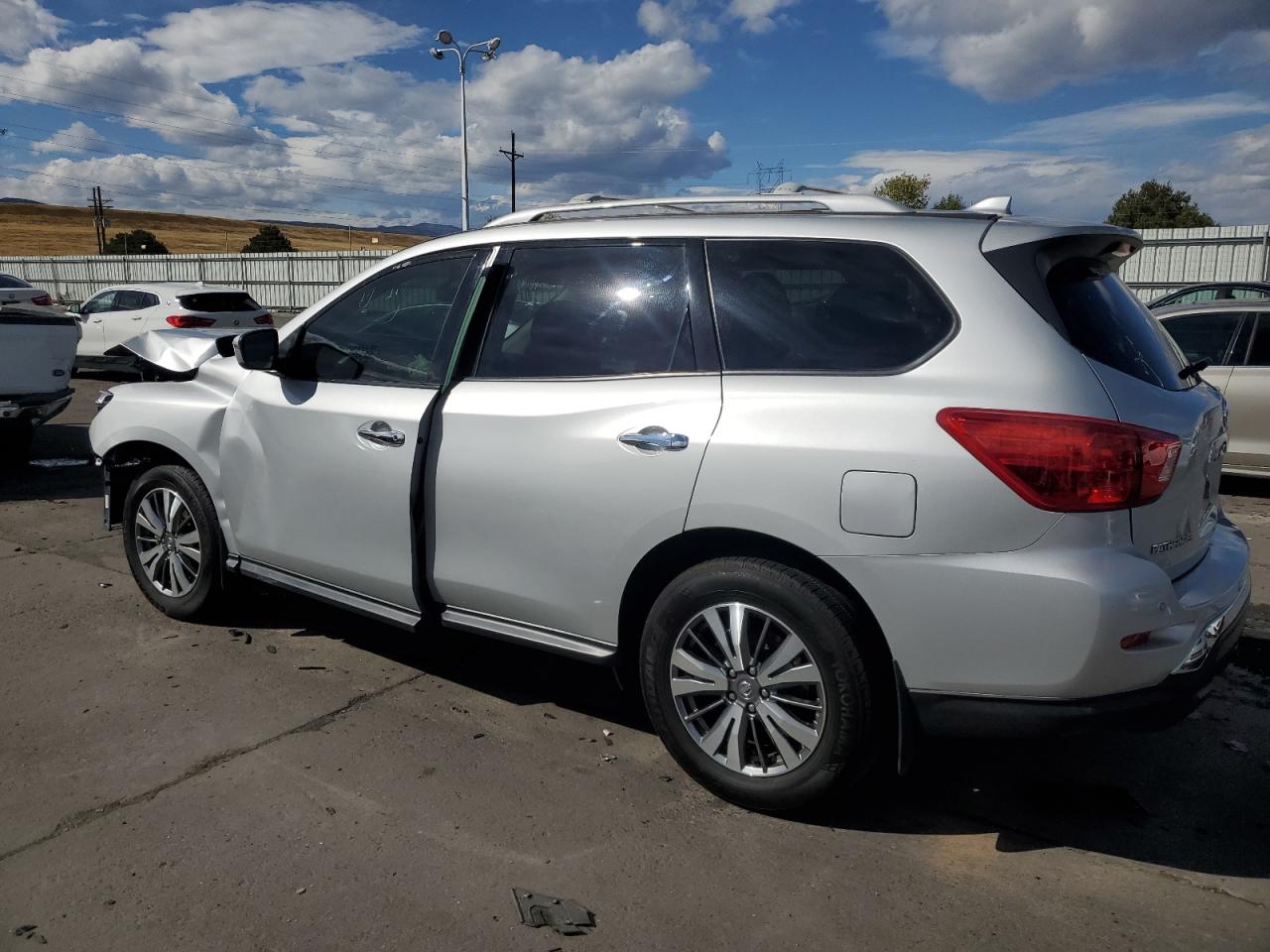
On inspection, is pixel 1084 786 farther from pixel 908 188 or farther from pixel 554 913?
pixel 908 188

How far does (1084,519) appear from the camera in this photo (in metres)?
2.66

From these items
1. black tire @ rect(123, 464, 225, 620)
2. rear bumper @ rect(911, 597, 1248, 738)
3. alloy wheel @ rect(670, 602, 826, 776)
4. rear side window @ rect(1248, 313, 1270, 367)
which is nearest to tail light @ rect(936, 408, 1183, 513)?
rear bumper @ rect(911, 597, 1248, 738)

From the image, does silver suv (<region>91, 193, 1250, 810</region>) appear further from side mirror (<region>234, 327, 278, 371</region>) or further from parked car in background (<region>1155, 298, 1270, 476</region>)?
parked car in background (<region>1155, 298, 1270, 476</region>)

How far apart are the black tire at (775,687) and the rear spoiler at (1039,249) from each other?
1.02m

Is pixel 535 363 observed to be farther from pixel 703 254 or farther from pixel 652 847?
pixel 652 847

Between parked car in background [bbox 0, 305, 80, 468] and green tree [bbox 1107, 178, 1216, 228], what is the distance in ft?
170

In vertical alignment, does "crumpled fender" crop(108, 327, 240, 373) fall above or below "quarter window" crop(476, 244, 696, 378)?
below

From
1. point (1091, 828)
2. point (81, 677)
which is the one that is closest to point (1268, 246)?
point (1091, 828)

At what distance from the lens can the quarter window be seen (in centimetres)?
340

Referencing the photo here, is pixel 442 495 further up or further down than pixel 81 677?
further up

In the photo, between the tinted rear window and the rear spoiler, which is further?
the tinted rear window

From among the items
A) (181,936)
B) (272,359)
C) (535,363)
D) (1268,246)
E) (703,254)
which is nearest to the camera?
(181,936)

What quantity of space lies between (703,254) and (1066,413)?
1.28 meters

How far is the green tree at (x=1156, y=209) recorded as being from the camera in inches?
1991
